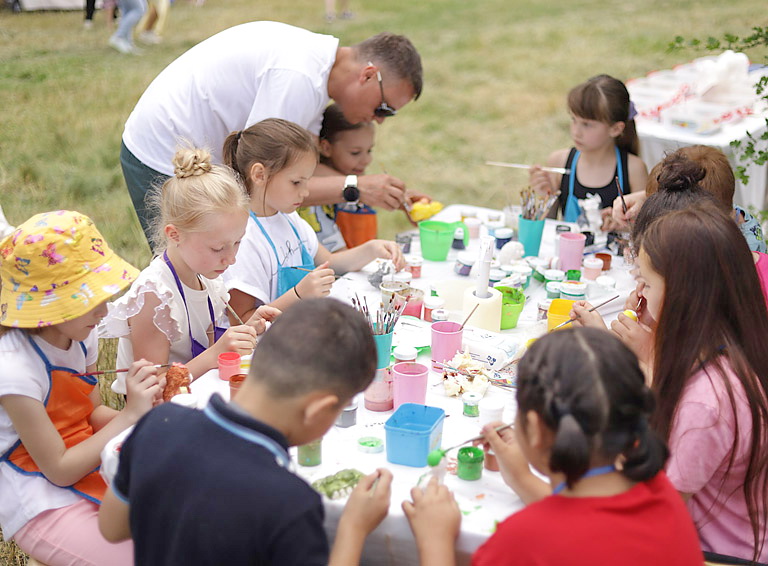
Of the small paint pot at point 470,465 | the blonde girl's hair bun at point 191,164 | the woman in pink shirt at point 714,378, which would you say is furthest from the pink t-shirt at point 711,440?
the blonde girl's hair bun at point 191,164

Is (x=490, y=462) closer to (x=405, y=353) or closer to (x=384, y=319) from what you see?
(x=405, y=353)

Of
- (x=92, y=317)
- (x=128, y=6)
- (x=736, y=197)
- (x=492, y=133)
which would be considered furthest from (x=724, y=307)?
(x=128, y=6)

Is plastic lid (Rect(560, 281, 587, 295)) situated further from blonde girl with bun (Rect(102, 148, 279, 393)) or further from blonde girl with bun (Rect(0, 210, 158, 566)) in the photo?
blonde girl with bun (Rect(0, 210, 158, 566))

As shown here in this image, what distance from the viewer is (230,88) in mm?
3205

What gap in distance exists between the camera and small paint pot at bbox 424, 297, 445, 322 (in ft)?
8.37

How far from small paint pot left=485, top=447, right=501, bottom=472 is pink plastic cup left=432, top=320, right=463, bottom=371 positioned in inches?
19.7

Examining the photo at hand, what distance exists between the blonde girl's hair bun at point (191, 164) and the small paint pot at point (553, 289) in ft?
4.33

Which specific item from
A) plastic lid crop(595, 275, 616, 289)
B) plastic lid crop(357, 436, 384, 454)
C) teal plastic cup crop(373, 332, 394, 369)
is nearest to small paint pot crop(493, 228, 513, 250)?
plastic lid crop(595, 275, 616, 289)

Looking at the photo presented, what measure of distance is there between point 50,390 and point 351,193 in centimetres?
172

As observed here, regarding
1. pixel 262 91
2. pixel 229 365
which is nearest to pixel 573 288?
pixel 229 365

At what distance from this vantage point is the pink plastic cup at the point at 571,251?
9.94ft

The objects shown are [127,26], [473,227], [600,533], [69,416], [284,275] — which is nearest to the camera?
[600,533]

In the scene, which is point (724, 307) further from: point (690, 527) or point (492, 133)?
point (492, 133)

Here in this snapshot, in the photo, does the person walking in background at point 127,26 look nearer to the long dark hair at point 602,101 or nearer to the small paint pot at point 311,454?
the long dark hair at point 602,101
